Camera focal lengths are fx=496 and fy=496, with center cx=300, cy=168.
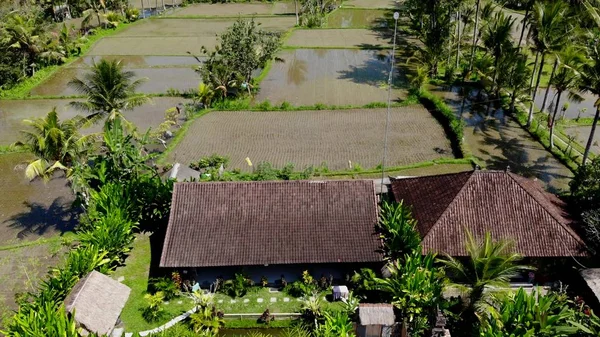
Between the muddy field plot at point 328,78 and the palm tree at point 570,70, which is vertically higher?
the palm tree at point 570,70

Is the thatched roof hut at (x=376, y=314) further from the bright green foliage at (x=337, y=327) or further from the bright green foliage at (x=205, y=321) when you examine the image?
the bright green foliage at (x=205, y=321)

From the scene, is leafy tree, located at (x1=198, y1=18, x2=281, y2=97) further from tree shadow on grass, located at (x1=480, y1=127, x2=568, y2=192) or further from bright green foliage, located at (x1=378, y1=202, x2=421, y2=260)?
bright green foliage, located at (x1=378, y1=202, x2=421, y2=260)

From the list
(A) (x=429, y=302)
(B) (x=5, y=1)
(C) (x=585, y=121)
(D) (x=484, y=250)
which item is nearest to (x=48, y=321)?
(A) (x=429, y=302)

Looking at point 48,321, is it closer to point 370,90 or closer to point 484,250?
point 484,250

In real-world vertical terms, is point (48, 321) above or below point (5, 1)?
below

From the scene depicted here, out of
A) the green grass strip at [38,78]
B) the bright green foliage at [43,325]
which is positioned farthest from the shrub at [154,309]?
the green grass strip at [38,78]

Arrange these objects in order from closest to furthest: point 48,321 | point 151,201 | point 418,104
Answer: point 48,321 < point 151,201 < point 418,104

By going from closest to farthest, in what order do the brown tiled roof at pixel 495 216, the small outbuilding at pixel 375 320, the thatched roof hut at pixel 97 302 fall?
the thatched roof hut at pixel 97 302 → the small outbuilding at pixel 375 320 → the brown tiled roof at pixel 495 216

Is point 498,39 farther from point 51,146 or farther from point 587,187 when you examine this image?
point 51,146
